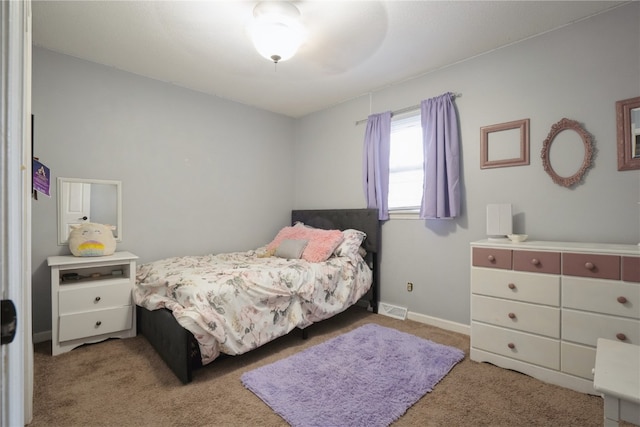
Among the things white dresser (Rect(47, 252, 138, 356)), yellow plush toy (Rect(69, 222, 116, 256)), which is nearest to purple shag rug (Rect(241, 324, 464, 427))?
white dresser (Rect(47, 252, 138, 356))

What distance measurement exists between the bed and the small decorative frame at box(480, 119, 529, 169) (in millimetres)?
1197

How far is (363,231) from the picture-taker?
335cm

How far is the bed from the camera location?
1921 mm

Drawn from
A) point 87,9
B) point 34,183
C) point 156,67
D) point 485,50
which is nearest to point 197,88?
point 156,67

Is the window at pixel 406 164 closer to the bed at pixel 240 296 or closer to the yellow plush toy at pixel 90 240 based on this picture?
the bed at pixel 240 296

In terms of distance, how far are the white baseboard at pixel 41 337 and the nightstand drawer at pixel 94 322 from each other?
46 cm

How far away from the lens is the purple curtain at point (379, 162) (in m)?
3.24

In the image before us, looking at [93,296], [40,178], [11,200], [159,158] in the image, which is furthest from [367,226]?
[11,200]

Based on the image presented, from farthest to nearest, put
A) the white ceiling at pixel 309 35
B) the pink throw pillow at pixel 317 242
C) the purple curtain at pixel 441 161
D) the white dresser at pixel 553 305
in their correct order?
1. the pink throw pillow at pixel 317 242
2. the purple curtain at pixel 441 161
3. the white ceiling at pixel 309 35
4. the white dresser at pixel 553 305

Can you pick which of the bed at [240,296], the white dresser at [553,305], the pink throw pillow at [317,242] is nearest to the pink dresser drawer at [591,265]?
the white dresser at [553,305]

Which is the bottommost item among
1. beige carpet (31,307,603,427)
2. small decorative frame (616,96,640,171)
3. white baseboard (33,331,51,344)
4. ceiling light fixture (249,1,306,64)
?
beige carpet (31,307,603,427)

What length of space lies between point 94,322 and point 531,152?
3.79 meters

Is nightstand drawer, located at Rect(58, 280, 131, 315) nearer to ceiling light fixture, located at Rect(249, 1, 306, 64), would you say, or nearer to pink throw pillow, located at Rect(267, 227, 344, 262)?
pink throw pillow, located at Rect(267, 227, 344, 262)

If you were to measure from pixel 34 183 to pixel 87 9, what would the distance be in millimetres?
1273
